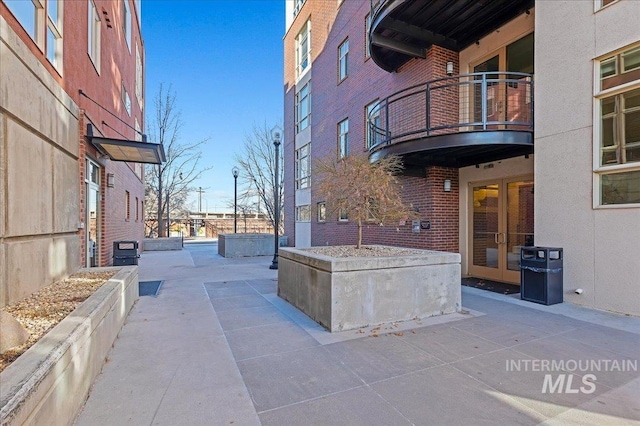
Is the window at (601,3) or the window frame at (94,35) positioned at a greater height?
the window frame at (94,35)

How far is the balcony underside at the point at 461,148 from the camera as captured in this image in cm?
649

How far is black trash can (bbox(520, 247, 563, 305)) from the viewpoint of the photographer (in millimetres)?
5855

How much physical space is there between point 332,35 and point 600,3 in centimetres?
1029

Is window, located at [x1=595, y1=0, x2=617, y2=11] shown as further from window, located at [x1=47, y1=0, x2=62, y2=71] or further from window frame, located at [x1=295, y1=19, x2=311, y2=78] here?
window frame, located at [x1=295, y1=19, x2=311, y2=78]

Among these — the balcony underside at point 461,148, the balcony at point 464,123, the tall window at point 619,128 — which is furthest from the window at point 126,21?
the tall window at point 619,128

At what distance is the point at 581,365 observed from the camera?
11.5ft

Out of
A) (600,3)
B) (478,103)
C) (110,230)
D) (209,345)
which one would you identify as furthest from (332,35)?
(209,345)

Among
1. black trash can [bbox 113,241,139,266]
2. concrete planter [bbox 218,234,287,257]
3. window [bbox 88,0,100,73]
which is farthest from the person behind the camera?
concrete planter [bbox 218,234,287,257]

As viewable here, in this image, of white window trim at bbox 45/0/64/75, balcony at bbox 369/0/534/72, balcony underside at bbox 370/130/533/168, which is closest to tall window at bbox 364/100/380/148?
balcony underside at bbox 370/130/533/168

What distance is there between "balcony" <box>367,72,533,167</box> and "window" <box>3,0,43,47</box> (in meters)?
6.35

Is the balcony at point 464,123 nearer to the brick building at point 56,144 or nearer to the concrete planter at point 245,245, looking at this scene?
the brick building at point 56,144

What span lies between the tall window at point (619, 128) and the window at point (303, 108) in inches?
509

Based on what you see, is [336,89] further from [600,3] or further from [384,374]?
[384,374]

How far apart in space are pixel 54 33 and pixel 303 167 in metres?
12.8
